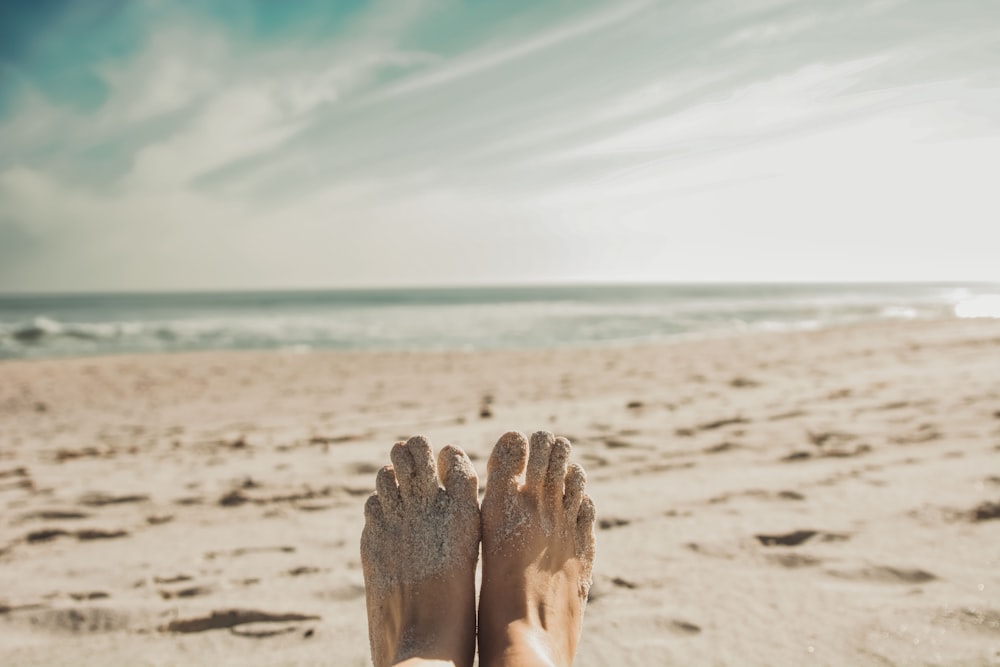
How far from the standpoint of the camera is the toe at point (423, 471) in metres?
1.93

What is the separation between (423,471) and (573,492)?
50 cm

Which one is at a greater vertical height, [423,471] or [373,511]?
[423,471]

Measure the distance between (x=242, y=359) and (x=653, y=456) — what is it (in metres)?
7.23

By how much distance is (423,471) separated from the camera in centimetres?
194

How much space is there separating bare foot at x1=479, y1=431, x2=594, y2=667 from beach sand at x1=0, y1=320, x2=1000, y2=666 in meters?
0.08

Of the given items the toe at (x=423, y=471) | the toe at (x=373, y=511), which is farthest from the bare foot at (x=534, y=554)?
the toe at (x=373, y=511)

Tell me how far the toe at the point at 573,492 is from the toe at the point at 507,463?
0.16 metres

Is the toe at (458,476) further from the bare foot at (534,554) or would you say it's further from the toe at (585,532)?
the toe at (585,532)

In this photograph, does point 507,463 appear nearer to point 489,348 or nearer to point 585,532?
point 585,532

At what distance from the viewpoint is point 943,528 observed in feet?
6.26

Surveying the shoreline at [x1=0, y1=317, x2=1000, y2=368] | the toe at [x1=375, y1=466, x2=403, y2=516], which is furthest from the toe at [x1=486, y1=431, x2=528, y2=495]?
the shoreline at [x1=0, y1=317, x2=1000, y2=368]

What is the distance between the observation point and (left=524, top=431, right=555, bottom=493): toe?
201 cm

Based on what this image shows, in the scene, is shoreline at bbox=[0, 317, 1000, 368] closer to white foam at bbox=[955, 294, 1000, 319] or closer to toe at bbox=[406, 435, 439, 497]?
white foam at bbox=[955, 294, 1000, 319]

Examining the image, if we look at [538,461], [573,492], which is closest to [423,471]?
[538,461]
